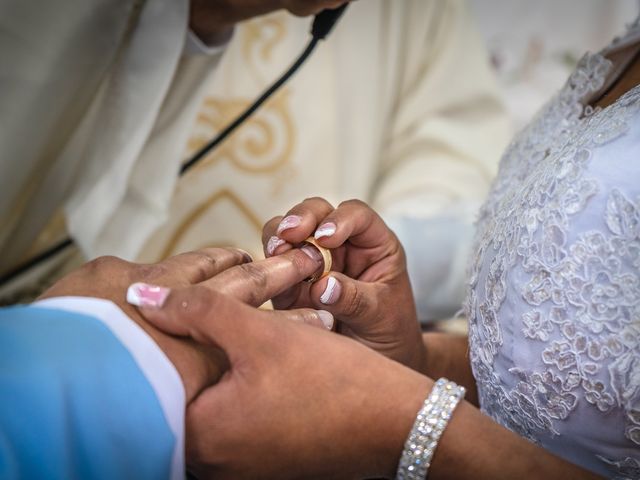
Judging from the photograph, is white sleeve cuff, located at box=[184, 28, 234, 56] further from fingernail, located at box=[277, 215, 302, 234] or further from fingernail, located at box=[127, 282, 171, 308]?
fingernail, located at box=[127, 282, 171, 308]

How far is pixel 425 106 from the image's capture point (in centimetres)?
170

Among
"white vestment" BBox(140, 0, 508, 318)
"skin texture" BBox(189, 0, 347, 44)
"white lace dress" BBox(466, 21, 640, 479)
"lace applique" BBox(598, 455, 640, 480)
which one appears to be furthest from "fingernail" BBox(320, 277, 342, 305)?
"white vestment" BBox(140, 0, 508, 318)

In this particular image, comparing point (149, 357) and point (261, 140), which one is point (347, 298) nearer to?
point (149, 357)

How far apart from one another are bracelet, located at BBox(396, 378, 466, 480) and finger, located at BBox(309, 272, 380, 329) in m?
0.17

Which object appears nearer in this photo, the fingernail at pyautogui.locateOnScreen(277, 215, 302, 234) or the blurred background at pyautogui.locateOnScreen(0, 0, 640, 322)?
the fingernail at pyautogui.locateOnScreen(277, 215, 302, 234)

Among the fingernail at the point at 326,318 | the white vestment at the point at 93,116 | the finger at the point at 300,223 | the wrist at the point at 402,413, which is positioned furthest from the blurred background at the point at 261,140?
the wrist at the point at 402,413

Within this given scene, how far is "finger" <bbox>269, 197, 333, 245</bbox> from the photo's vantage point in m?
0.75

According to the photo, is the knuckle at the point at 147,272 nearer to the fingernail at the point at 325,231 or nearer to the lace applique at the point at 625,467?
the fingernail at the point at 325,231

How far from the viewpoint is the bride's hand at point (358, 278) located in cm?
75

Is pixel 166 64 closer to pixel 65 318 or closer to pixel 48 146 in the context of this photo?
pixel 48 146

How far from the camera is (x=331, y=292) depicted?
29.1 inches

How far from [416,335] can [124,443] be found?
16.1 inches

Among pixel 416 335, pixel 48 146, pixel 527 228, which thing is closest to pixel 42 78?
pixel 48 146

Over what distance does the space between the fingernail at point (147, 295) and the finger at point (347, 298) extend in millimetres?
187
